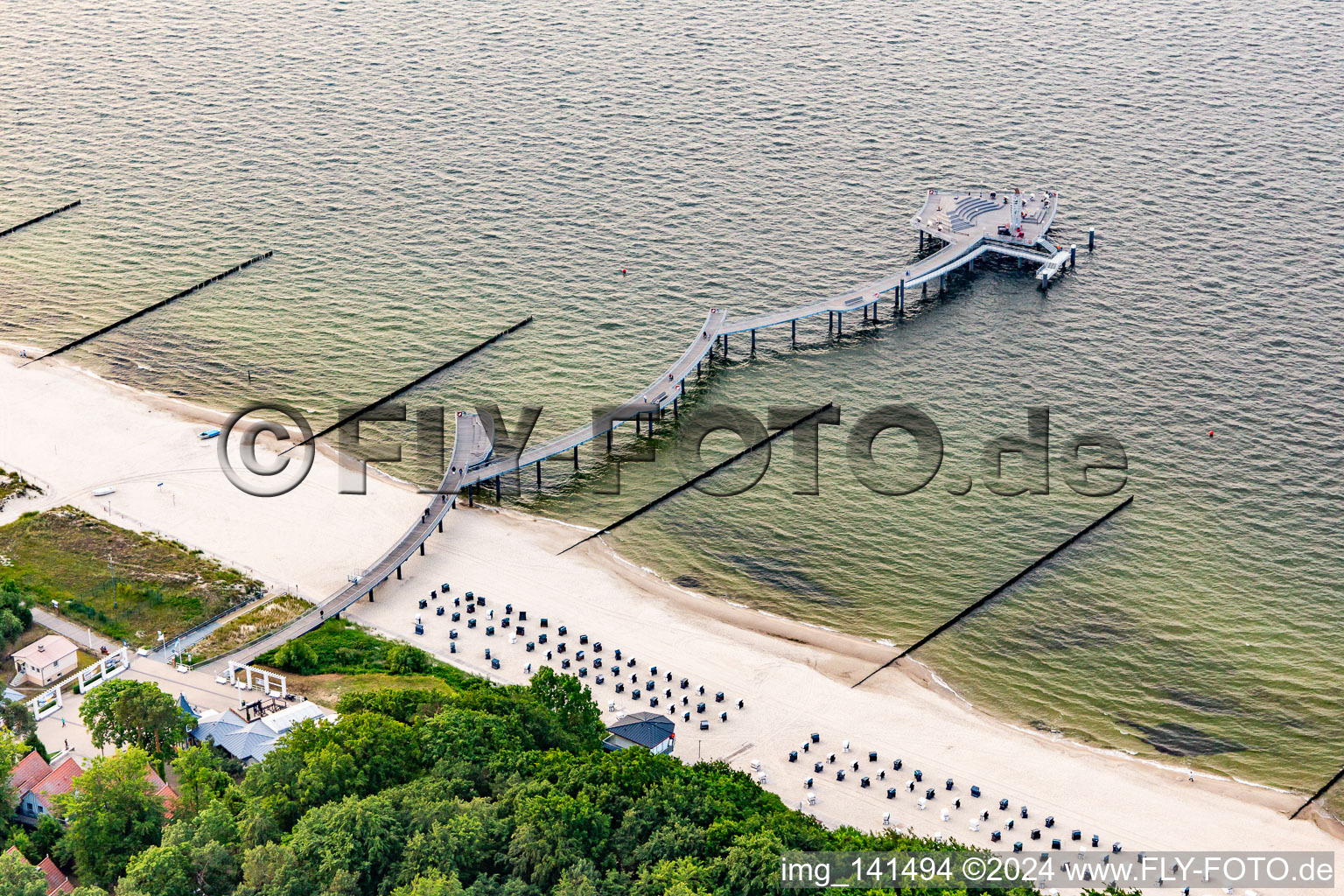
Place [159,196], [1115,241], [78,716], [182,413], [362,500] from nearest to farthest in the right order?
[78,716] → [362,500] → [182,413] → [1115,241] → [159,196]

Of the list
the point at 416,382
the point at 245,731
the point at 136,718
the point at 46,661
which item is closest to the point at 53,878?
the point at 136,718

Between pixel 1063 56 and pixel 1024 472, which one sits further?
pixel 1063 56

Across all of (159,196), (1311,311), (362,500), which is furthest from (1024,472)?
(159,196)

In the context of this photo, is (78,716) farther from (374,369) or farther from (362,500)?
(374,369)

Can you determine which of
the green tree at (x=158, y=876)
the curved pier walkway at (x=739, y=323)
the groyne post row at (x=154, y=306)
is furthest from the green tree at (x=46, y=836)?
the groyne post row at (x=154, y=306)

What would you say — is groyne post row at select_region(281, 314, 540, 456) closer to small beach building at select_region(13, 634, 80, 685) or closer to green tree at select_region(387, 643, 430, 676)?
green tree at select_region(387, 643, 430, 676)
